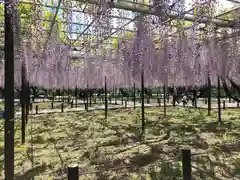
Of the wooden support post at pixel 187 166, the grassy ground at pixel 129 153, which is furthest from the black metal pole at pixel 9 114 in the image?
the wooden support post at pixel 187 166

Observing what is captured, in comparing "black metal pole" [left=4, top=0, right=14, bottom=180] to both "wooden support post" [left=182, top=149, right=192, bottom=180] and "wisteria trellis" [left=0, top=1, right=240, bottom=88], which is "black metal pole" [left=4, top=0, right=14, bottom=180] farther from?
"wisteria trellis" [left=0, top=1, right=240, bottom=88]

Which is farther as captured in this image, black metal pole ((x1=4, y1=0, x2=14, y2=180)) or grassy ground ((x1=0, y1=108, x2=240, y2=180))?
grassy ground ((x1=0, y1=108, x2=240, y2=180))

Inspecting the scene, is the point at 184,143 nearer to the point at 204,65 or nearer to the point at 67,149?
the point at 67,149

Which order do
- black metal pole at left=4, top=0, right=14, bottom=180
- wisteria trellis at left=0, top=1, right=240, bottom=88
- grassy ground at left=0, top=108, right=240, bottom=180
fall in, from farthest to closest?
wisteria trellis at left=0, top=1, right=240, bottom=88 < grassy ground at left=0, top=108, right=240, bottom=180 < black metal pole at left=4, top=0, right=14, bottom=180

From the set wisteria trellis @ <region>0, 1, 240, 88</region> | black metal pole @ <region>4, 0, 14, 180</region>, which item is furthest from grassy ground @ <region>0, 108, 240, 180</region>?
wisteria trellis @ <region>0, 1, 240, 88</region>

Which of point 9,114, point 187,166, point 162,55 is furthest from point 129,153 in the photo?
point 162,55

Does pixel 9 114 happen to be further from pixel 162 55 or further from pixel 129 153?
pixel 162 55

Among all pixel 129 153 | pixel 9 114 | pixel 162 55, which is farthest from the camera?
pixel 162 55

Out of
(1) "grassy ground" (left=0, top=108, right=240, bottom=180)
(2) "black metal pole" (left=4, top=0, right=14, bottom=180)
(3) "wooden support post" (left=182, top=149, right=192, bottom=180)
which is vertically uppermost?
(2) "black metal pole" (left=4, top=0, right=14, bottom=180)

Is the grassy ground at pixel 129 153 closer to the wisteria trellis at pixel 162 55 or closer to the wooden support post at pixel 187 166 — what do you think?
the wooden support post at pixel 187 166

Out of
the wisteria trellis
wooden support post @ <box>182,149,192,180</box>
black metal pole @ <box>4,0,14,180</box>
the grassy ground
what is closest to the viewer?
black metal pole @ <box>4,0,14,180</box>

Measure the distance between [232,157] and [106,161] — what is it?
7.77ft

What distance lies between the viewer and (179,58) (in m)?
6.59

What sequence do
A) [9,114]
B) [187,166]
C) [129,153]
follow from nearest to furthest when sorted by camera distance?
[9,114] → [187,166] → [129,153]
